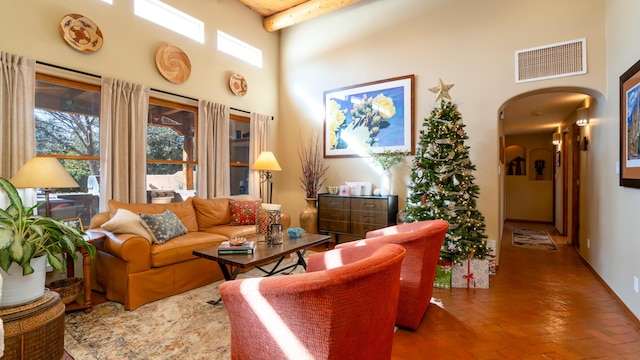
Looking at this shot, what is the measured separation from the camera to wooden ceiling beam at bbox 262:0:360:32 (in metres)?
4.88

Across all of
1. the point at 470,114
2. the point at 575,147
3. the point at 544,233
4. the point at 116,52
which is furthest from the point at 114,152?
the point at 544,233

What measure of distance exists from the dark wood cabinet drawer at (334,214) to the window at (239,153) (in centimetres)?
140

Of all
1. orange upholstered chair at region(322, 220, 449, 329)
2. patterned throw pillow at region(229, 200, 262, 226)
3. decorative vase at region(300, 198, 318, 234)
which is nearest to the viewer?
orange upholstered chair at region(322, 220, 449, 329)

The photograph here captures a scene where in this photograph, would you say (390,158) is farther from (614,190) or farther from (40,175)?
(40,175)

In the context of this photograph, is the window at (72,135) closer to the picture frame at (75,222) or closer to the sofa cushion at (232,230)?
the picture frame at (75,222)

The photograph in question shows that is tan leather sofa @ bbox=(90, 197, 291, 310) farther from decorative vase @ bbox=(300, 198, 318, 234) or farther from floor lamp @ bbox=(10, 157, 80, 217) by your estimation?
decorative vase @ bbox=(300, 198, 318, 234)

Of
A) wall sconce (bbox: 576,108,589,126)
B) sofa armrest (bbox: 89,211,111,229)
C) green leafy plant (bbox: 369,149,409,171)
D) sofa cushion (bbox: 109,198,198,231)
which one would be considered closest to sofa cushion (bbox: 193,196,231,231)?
sofa cushion (bbox: 109,198,198,231)

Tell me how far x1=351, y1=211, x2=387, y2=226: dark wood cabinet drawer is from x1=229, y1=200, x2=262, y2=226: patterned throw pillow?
4.90ft

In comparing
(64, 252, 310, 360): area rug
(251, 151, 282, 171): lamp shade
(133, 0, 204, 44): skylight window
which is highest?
(133, 0, 204, 44): skylight window

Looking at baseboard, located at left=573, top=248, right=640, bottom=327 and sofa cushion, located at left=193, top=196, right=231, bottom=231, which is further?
sofa cushion, located at left=193, top=196, right=231, bottom=231

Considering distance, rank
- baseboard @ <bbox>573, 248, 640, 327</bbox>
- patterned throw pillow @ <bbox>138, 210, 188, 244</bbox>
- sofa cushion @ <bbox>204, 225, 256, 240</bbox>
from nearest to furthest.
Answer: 1. baseboard @ <bbox>573, 248, 640, 327</bbox>
2. patterned throw pillow @ <bbox>138, 210, 188, 244</bbox>
3. sofa cushion @ <bbox>204, 225, 256, 240</bbox>

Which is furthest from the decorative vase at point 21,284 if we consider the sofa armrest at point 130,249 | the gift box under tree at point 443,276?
the gift box under tree at point 443,276

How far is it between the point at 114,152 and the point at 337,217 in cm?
312

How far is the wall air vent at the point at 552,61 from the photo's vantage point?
137 inches
